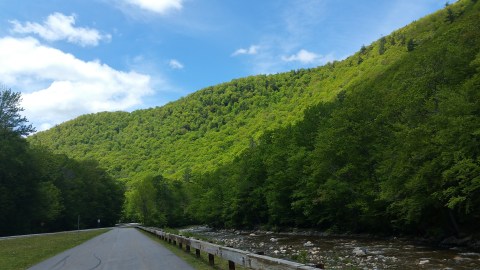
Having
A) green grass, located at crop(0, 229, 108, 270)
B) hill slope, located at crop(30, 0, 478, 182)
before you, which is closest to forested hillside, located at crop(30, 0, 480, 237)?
hill slope, located at crop(30, 0, 478, 182)

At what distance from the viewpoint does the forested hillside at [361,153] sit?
23359 mm

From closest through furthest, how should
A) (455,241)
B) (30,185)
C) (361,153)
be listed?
(455,241) → (361,153) → (30,185)

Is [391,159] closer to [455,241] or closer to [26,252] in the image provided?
[455,241]

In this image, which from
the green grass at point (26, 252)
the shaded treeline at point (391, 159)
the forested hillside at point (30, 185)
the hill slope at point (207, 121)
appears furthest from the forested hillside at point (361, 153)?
the forested hillside at point (30, 185)

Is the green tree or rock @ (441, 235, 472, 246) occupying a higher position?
the green tree

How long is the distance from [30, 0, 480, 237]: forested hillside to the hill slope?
0.79 metres

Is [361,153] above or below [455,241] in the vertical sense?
above

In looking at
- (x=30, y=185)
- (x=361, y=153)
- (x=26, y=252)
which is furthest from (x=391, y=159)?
(x=30, y=185)

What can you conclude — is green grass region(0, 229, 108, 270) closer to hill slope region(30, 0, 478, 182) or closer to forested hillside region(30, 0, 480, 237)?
forested hillside region(30, 0, 480, 237)

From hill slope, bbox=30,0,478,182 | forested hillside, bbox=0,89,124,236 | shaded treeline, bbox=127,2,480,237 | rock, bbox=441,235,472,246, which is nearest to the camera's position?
shaded treeline, bbox=127,2,480,237

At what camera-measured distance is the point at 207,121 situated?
136625mm

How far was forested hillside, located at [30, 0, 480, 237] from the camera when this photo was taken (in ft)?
76.6

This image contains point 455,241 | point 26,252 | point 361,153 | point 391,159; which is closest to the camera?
point 26,252

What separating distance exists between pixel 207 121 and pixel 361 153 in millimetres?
102932
